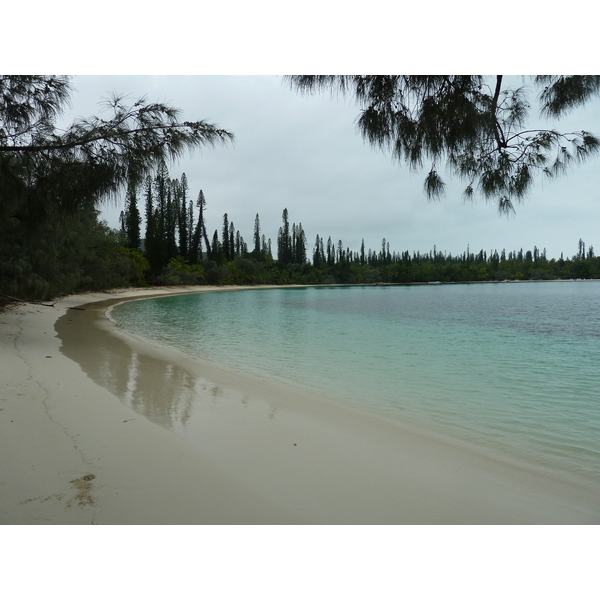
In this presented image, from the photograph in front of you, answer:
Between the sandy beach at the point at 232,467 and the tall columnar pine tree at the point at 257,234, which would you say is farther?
the tall columnar pine tree at the point at 257,234

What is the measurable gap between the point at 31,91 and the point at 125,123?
130 cm

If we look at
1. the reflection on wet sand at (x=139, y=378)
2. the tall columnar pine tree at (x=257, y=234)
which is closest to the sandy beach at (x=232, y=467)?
the reflection on wet sand at (x=139, y=378)

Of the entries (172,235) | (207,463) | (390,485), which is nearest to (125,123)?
(207,463)

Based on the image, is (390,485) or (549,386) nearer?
(390,485)

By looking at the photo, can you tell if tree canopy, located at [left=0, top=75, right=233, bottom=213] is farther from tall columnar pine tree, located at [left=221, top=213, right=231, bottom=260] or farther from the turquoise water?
tall columnar pine tree, located at [left=221, top=213, right=231, bottom=260]

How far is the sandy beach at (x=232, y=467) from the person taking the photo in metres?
2.35

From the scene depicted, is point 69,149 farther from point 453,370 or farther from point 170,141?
point 453,370

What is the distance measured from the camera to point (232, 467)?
116 inches

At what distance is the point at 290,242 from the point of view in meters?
86.5

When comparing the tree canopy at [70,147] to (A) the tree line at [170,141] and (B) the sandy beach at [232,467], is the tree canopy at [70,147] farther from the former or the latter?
(B) the sandy beach at [232,467]

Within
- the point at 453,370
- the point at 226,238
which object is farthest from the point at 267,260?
the point at 453,370

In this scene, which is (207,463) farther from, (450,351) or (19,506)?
(450,351)

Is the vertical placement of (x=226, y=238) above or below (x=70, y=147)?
above

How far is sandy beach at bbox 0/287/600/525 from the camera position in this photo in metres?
2.35
